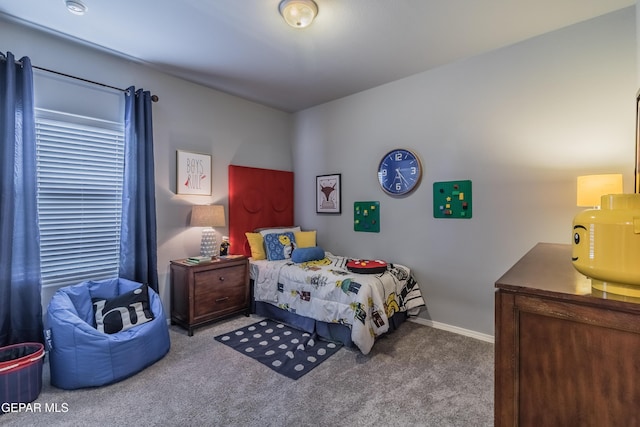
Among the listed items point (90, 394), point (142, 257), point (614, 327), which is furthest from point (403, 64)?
point (90, 394)

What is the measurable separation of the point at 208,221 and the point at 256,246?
70 centimetres

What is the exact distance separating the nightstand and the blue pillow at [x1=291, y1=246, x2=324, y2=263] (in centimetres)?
55

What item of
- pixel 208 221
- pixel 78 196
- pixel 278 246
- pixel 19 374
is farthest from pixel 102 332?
pixel 278 246

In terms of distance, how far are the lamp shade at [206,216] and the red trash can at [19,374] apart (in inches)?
57.9

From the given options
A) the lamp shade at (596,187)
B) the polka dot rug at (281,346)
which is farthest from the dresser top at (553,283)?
the polka dot rug at (281,346)

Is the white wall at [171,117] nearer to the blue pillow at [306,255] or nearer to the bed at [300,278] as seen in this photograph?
the bed at [300,278]

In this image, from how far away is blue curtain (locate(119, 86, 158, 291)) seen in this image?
273cm

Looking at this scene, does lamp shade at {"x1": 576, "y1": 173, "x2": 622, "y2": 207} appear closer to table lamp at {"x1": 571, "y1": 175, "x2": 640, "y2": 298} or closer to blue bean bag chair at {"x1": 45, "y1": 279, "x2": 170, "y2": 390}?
table lamp at {"x1": 571, "y1": 175, "x2": 640, "y2": 298}

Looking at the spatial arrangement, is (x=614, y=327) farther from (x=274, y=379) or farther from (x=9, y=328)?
(x=9, y=328)

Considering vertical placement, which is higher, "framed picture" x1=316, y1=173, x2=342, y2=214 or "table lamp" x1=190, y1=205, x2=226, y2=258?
"framed picture" x1=316, y1=173, x2=342, y2=214

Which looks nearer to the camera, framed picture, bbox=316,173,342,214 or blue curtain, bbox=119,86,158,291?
blue curtain, bbox=119,86,158,291

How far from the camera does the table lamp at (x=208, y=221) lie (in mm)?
3080

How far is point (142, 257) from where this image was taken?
110 inches

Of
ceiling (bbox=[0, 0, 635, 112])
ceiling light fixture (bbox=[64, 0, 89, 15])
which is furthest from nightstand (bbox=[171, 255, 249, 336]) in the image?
ceiling light fixture (bbox=[64, 0, 89, 15])
